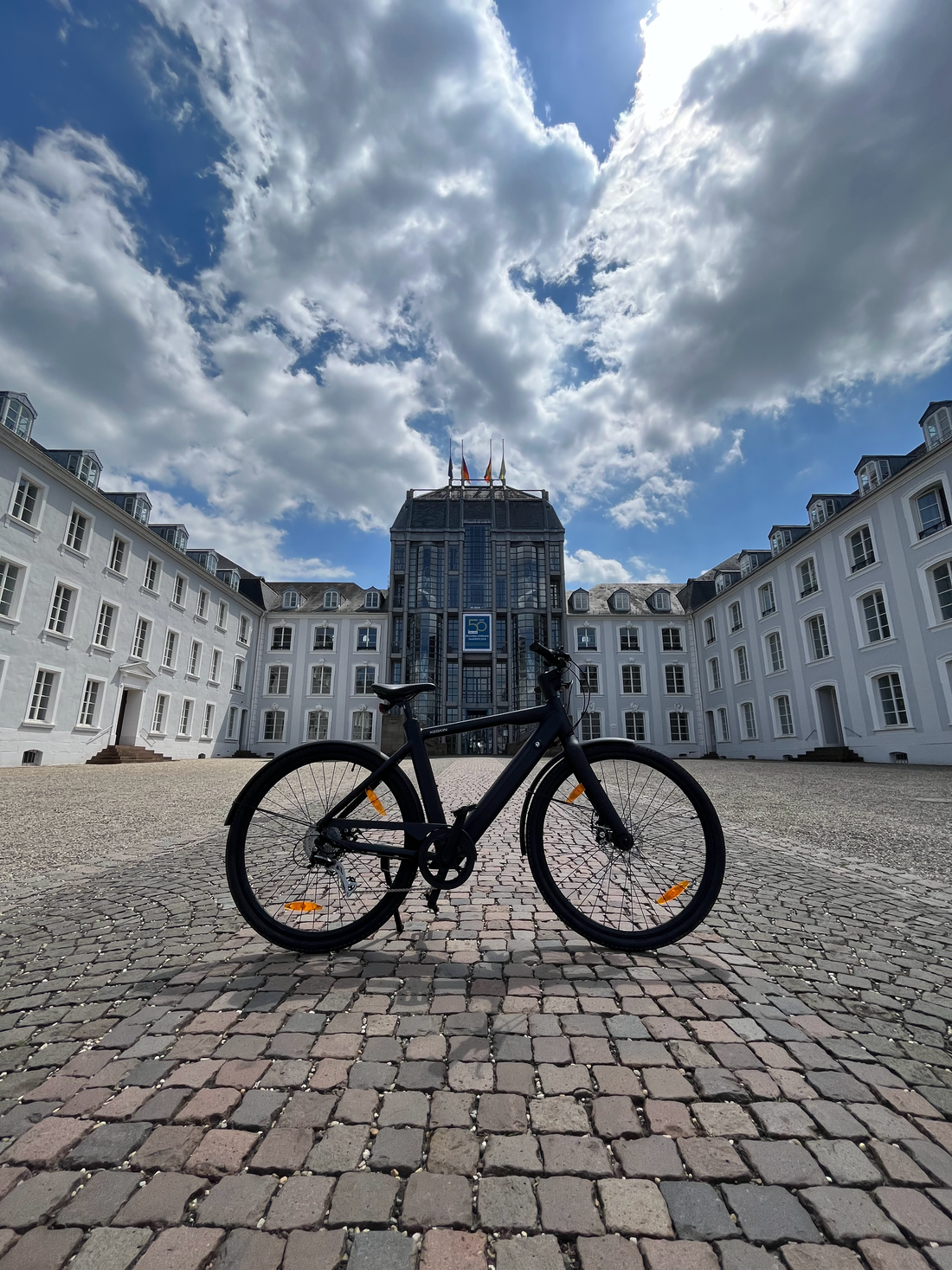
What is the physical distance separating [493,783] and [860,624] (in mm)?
22368

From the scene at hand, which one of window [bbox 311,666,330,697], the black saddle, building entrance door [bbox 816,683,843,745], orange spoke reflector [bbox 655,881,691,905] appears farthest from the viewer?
window [bbox 311,666,330,697]

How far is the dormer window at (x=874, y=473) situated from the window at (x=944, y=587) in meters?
4.36

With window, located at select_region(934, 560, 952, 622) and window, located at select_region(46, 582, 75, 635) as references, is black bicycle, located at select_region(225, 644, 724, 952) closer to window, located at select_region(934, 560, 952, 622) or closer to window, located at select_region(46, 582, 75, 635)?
window, located at select_region(934, 560, 952, 622)

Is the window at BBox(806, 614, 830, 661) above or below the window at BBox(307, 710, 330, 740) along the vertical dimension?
above

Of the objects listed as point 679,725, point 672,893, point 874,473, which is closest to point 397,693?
point 672,893

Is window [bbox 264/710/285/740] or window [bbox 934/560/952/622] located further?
window [bbox 264/710/285/740]

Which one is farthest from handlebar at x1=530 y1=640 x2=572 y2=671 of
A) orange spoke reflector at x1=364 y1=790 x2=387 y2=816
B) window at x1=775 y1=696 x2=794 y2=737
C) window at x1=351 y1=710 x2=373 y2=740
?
window at x1=351 y1=710 x2=373 y2=740

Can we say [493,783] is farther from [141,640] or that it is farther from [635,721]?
[635,721]

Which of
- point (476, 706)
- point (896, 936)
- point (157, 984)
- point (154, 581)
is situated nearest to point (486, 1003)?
point (157, 984)

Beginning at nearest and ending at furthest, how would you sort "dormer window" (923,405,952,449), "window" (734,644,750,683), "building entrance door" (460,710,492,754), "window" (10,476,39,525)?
"window" (10,476,39,525), "dormer window" (923,405,952,449), "window" (734,644,750,683), "building entrance door" (460,710,492,754)

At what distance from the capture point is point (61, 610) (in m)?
19.4

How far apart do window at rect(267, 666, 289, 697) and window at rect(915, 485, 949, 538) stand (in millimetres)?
32478

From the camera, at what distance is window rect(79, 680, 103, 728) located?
797 inches

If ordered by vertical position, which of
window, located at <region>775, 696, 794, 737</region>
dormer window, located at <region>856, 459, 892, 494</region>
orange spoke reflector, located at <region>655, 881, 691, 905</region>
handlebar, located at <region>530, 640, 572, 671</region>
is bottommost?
orange spoke reflector, located at <region>655, 881, 691, 905</region>
